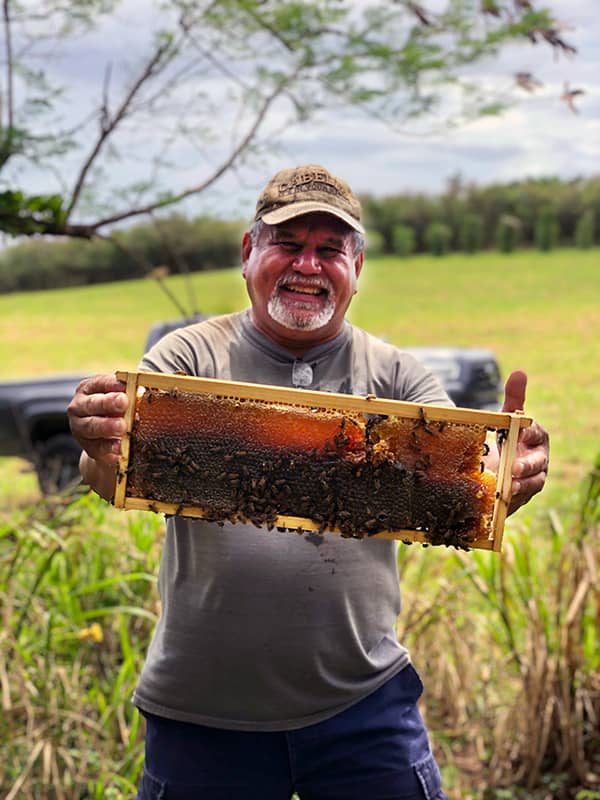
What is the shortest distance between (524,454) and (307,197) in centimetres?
92

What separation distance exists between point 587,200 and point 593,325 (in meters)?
27.2

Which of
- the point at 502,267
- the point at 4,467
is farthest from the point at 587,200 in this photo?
the point at 4,467

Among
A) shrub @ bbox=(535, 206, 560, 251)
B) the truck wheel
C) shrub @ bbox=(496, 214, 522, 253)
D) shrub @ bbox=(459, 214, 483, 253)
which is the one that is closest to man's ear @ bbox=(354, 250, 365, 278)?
the truck wheel

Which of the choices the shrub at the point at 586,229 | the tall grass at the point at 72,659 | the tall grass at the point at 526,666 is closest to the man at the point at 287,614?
the tall grass at the point at 72,659

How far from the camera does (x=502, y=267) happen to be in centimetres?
5319

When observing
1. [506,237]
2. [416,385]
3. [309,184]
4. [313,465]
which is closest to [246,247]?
[309,184]

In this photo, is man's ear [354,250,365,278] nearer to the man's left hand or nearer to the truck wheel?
the man's left hand

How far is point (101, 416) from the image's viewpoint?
214cm

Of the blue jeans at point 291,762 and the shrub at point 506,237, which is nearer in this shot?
the blue jeans at point 291,762

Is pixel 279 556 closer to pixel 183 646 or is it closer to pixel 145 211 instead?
pixel 183 646

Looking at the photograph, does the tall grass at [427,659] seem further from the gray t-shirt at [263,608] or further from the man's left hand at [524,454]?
the man's left hand at [524,454]

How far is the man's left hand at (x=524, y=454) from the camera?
86.7 inches

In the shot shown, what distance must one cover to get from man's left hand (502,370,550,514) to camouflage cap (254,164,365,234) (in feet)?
2.10

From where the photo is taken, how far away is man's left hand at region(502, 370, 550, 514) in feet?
7.22
